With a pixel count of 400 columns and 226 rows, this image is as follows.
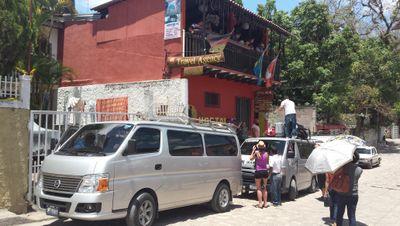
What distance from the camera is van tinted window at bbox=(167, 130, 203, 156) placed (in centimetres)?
971

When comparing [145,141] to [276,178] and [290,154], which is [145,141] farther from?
[290,154]

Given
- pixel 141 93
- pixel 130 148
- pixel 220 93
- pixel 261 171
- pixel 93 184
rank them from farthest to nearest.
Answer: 1. pixel 220 93
2. pixel 141 93
3. pixel 261 171
4. pixel 130 148
5. pixel 93 184

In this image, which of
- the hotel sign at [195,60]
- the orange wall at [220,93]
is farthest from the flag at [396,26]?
the hotel sign at [195,60]

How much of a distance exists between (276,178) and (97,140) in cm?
594

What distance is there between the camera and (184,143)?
1016 centimetres

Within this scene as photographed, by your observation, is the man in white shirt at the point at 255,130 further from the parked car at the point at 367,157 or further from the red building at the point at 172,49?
the parked car at the point at 367,157

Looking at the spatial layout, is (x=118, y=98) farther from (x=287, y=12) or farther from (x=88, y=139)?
(x=287, y=12)

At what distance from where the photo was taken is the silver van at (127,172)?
316 inches

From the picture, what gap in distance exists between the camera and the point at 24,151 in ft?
33.7

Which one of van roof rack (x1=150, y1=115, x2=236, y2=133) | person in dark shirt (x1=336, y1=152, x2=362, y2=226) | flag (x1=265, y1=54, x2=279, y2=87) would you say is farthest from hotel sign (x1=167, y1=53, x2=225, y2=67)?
person in dark shirt (x1=336, y1=152, x2=362, y2=226)

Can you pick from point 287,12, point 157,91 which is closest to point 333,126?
point 287,12

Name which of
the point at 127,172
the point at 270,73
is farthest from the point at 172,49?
the point at 127,172

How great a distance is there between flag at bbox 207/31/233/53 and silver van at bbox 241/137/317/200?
3254mm

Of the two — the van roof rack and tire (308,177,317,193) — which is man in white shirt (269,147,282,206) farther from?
tire (308,177,317,193)
